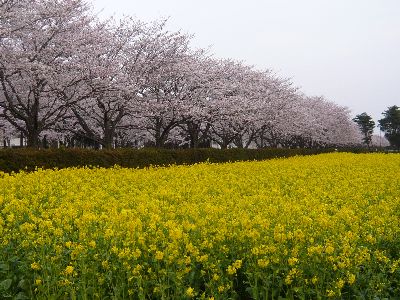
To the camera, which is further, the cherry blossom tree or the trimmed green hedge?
the cherry blossom tree

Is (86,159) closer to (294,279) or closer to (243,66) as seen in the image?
(294,279)

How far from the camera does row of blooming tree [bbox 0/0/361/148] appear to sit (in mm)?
21656

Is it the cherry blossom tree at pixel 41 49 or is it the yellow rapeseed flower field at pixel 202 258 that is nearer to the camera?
the yellow rapeseed flower field at pixel 202 258

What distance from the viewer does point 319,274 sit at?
432cm

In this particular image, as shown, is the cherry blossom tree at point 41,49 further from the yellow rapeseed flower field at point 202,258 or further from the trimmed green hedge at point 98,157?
the yellow rapeseed flower field at point 202,258

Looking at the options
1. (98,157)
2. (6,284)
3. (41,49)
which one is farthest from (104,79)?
(6,284)

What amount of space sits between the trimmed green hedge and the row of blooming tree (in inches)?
165

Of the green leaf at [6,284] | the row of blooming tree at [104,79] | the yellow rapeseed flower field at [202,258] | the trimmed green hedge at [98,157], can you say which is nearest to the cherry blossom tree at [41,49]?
the row of blooming tree at [104,79]

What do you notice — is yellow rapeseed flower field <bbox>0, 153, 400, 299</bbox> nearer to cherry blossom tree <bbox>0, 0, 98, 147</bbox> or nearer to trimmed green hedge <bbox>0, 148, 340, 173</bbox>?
trimmed green hedge <bbox>0, 148, 340, 173</bbox>

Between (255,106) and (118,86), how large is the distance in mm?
15095

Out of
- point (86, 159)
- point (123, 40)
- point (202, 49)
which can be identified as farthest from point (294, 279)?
point (202, 49)

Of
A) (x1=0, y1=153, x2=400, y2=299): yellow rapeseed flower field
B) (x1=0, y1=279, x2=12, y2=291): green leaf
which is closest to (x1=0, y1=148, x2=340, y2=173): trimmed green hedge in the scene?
(x1=0, y1=153, x2=400, y2=299): yellow rapeseed flower field

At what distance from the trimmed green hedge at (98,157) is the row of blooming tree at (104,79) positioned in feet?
13.7

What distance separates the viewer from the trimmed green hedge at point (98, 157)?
Result: 1509 centimetres
